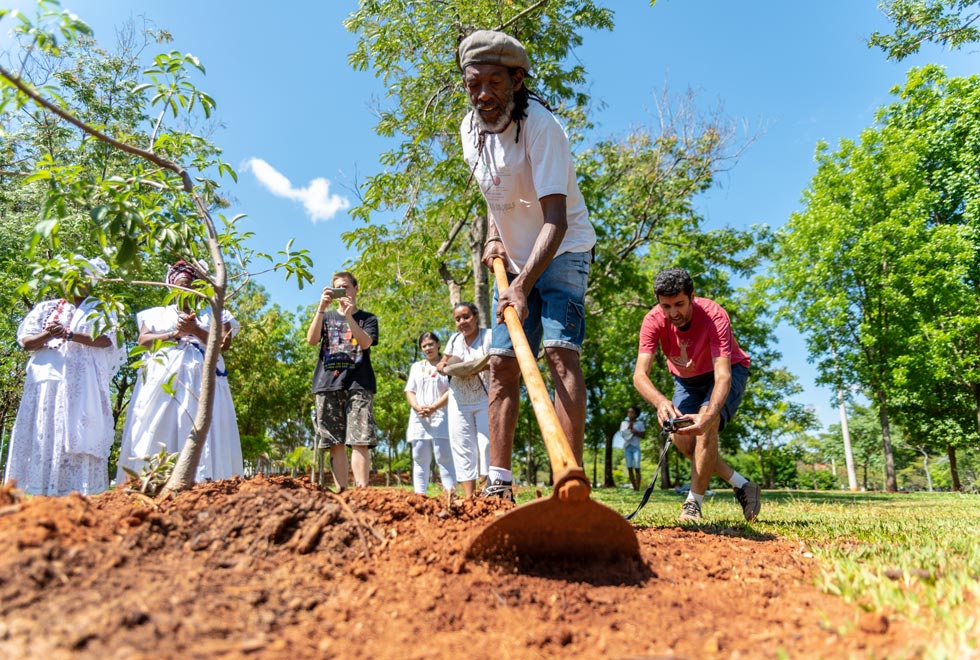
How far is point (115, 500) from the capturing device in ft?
7.54

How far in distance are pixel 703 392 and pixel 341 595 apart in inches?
152

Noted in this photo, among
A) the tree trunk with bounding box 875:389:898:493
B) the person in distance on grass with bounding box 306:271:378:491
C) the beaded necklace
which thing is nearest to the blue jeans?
the tree trunk with bounding box 875:389:898:493

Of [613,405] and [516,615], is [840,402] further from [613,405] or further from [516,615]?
[516,615]

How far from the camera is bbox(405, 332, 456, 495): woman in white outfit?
22.5 feet

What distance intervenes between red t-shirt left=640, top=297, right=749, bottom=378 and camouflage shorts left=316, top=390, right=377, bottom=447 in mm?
2559

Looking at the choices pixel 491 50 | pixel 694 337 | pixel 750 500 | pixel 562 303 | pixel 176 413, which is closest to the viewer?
pixel 491 50

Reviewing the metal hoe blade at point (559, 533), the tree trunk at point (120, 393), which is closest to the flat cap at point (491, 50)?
the metal hoe blade at point (559, 533)

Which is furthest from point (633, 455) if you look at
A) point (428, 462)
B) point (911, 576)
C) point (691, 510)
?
point (911, 576)

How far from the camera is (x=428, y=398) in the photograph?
7109 millimetres

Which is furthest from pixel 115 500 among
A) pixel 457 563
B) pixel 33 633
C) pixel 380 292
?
pixel 380 292

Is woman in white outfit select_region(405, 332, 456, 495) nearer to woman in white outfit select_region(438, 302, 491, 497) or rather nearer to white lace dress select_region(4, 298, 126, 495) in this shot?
woman in white outfit select_region(438, 302, 491, 497)

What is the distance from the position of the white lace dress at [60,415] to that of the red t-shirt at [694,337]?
4.40 m

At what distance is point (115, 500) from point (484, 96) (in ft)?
8.38

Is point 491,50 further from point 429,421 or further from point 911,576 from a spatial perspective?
point 429,421
